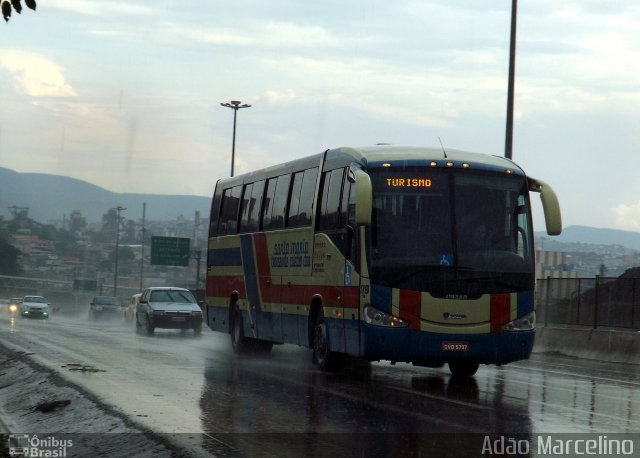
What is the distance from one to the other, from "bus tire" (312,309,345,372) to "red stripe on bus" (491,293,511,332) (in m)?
2.98

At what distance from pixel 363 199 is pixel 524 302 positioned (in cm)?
269

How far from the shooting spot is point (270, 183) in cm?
2345

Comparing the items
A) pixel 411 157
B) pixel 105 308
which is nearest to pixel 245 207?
pixel 411 157

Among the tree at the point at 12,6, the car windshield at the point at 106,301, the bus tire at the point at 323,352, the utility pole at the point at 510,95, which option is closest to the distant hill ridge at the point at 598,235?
the car windshield at the point at 106,301

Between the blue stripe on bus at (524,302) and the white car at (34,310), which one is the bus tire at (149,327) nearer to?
the blue stripe on bus at (524,302)

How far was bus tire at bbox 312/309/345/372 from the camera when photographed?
19.1m

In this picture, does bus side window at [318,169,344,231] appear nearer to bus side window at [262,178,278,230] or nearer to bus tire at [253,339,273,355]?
bus side window at [262,178,278,230]

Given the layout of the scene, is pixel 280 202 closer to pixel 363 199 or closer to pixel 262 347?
pixel 262 347

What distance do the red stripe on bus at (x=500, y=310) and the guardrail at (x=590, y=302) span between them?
836 cm

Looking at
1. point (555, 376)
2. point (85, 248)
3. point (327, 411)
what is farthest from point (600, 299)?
point (85, 248)

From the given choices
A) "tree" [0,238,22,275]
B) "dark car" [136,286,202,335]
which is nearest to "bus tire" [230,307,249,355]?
"dark car" [136,286,202,335]

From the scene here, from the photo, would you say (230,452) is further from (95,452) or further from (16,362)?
(16,362)

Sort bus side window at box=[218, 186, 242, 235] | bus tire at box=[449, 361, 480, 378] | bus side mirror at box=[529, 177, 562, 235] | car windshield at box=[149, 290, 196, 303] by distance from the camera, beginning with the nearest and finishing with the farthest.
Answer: bus side mirror at box=[529, 177, 562, 235] → bus tire at box=[449, 361, 480, 378] → bus side window at box=[218, 186, 242, 235] → car windshield at box=[149, 290, 196, 303]

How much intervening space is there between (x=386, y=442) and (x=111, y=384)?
6674 millimetres
